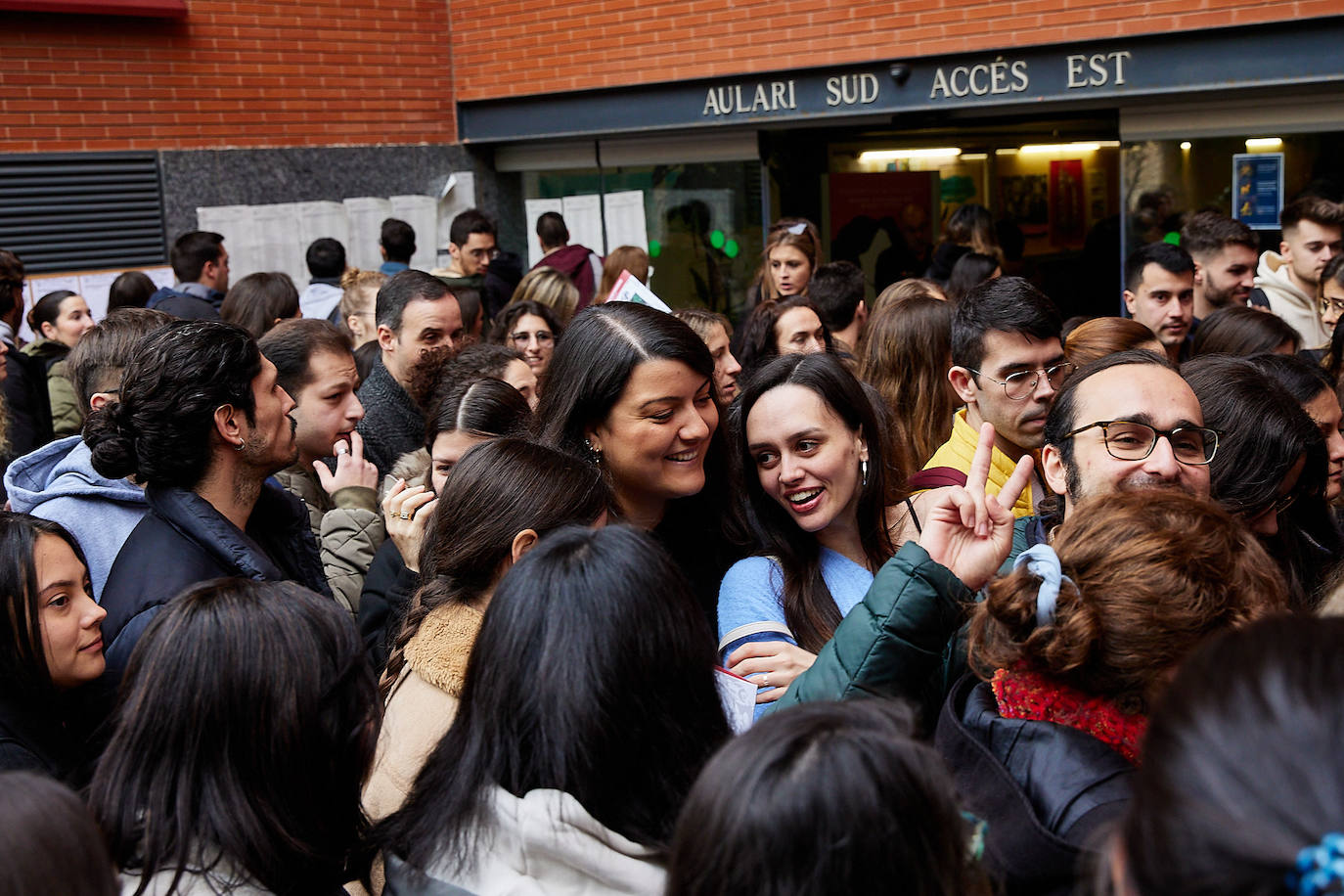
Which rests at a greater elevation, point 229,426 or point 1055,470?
point 229,426

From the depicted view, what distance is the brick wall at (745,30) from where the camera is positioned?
7625 mm

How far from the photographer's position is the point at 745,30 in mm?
9500

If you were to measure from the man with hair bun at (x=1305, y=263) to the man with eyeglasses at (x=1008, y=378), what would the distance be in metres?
3.41

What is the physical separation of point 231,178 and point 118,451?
8.24 metres

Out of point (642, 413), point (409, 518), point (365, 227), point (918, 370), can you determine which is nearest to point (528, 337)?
point (918, 370)

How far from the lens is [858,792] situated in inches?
52.4

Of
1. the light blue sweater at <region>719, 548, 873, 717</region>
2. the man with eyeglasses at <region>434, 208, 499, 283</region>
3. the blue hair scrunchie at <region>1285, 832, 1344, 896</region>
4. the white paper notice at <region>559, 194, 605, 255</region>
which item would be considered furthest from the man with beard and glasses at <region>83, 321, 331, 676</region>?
the white paper notice at <region>559, 194, 605, 255</region>

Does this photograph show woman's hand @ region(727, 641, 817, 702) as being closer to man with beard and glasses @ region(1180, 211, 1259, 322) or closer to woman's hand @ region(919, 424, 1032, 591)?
woman's hand @ region(919, 424, 1032, 591)

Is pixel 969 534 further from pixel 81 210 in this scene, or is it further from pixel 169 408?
pixel 81 210

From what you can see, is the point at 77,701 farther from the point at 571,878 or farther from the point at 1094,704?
the point at 1094,704

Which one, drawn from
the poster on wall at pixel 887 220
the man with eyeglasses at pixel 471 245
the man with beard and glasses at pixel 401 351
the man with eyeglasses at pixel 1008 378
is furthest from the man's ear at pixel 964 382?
the poster on wall at pixel 887 220

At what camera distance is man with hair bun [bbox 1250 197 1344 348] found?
6.59 m

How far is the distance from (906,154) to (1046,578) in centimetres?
877

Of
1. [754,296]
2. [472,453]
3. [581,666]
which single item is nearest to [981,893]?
[581,666]
